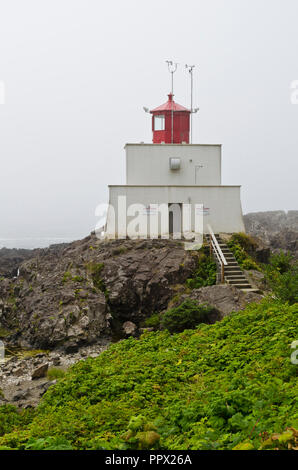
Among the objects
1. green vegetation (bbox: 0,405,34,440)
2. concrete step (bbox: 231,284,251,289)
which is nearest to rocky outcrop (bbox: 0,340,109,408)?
green vegetation (bbox: 0,405,34,440)

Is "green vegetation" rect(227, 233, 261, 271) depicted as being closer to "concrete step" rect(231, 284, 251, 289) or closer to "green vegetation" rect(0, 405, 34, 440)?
"concrete step" rect(231, 284, 251, 289)

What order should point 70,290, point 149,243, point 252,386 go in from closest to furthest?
point 252,386, point 70,290, point 149,243

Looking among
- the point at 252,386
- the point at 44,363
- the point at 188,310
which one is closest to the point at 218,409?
the point at 252,386

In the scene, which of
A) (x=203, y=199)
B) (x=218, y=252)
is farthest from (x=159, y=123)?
(x=218, y=252)

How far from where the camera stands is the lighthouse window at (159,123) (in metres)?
28.7

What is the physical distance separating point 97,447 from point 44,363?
10.6 metres

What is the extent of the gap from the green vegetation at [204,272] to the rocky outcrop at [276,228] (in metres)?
12.1

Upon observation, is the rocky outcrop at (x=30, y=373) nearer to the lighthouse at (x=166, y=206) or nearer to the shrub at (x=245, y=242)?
the lighthouse at (x=166, y=206)

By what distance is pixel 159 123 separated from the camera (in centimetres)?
2884

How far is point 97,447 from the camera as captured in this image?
5.56m

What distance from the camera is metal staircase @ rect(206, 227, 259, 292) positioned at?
60.7 feet

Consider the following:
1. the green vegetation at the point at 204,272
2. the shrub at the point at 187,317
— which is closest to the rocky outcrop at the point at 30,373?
the shrub at the point at 187,317
